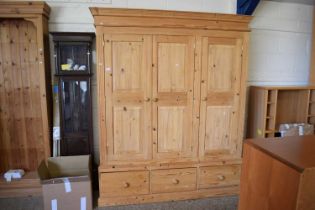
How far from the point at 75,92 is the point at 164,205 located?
66.9 inches

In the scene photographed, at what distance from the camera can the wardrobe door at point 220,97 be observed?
8.27ft

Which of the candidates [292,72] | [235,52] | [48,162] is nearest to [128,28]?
[235,52]

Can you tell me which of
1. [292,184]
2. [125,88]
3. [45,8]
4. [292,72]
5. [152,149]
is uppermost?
[45,8]

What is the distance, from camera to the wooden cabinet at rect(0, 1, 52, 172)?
261 centimetres

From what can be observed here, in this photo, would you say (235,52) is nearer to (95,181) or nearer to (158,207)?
(158,207)

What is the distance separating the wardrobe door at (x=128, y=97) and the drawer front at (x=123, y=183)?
6.4 inches

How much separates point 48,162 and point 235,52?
99.4 inches

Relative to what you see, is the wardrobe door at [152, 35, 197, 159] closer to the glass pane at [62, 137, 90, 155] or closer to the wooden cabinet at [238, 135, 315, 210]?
the glass pane at [62, 137, 90, 155]

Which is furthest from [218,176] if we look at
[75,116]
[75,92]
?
[75,92]

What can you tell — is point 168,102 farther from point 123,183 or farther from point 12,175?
point 12,175

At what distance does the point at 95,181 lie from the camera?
279cm

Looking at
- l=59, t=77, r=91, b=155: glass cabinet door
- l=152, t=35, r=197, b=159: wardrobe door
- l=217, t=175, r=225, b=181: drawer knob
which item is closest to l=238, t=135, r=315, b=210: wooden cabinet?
l=152, t=35, r=197, b=159: wardrobe door

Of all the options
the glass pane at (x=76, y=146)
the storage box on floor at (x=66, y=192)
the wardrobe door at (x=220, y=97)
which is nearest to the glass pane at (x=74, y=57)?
the glass pane at (x=76, y=146)

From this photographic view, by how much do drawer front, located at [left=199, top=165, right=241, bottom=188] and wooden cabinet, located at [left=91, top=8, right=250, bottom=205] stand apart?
1 centimetres
